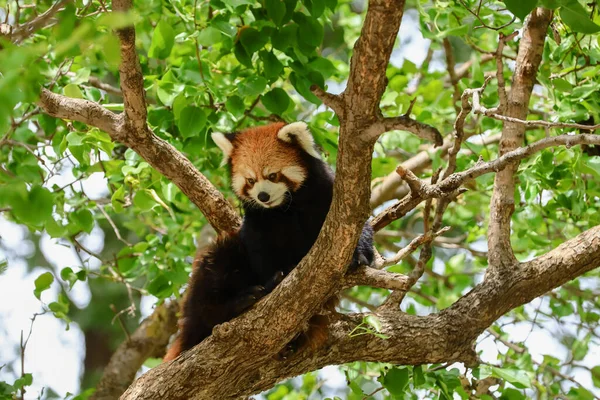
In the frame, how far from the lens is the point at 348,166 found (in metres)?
2.14

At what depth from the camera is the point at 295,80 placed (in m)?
3.28

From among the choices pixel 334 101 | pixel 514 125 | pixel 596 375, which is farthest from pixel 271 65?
pixel 596 375

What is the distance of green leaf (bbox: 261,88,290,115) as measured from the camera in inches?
133

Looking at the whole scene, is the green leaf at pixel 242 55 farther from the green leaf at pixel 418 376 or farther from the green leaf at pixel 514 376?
the green leaf at pixel 514 376

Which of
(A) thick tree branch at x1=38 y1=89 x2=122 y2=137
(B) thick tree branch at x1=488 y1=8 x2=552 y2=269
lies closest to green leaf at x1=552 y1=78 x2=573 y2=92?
(B) thick tree branch at x1=488 y1=8 x2=552 y2=269

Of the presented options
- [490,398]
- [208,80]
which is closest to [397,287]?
[490,398]

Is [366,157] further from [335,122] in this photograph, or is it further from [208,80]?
[335,122]

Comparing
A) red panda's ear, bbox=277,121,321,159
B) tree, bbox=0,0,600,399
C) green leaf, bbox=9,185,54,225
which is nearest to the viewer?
green leaf, bbox=9,185,54,225

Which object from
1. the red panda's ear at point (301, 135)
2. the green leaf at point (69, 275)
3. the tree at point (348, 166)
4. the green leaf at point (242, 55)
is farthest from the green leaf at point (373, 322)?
the green leaf at point (69, 275)

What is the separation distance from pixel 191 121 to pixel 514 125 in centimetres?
148

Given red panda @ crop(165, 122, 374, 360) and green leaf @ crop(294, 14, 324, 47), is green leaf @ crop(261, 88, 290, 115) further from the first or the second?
green leaf @ crop(294, 14, 324, 47)

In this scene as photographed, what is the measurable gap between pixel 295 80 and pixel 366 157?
1.27 m

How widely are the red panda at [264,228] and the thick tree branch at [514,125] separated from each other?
1.98ft

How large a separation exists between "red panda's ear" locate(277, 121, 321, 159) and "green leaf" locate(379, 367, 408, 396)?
3.37ft
